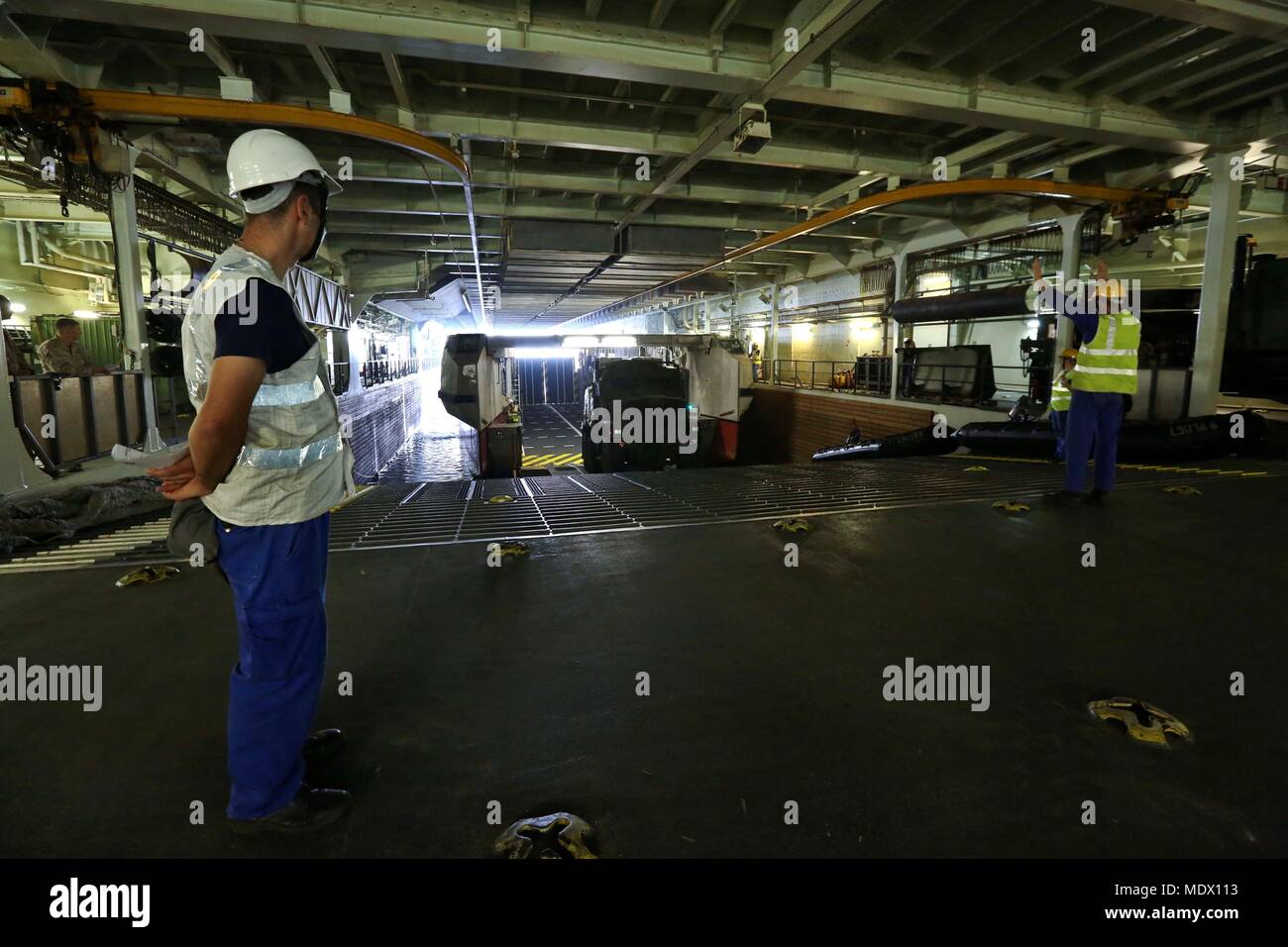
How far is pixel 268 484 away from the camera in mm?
1531

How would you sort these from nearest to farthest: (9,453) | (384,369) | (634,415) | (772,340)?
1. (9,453)
2. (634,415)
3. (384,369)
4. (772,340)

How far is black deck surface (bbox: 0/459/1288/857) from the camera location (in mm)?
1587

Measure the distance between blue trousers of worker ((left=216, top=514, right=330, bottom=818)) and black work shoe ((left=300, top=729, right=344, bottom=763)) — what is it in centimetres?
28

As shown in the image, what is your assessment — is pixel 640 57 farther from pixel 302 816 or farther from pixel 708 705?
pixel 302 816

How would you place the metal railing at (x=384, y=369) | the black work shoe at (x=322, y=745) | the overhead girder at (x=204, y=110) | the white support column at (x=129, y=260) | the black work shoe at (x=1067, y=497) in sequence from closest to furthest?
the black work shoe at (x=322, y=745)
the black work shoe at (x=1067, y=497)
the overhead girder at (x=204, y=110)
the white support column at (x=129, y=260)
the metal railing at (x=384, y=369)

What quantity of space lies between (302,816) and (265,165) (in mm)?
1681

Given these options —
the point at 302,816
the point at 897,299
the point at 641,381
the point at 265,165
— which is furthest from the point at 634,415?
the point at 302,816

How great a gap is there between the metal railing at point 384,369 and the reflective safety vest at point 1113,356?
1369 centimetres

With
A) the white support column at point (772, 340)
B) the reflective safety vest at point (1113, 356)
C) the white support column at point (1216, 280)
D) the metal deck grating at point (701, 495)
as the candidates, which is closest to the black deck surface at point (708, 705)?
the metal deck grating at point (701, 495)

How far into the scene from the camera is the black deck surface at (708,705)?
62.5 inches

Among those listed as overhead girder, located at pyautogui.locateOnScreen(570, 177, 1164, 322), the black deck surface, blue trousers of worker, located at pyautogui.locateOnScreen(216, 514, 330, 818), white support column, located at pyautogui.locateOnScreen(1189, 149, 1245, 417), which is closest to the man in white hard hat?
blue trousers of worker, located at pyautogui.locateOnScreen(216, 514, 330, 818)

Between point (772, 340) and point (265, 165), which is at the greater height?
Answer: point (772, 340)

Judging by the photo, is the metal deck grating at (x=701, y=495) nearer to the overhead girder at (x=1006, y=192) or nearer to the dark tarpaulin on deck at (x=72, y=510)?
the dark tarpaulin on deck at (x=72, y=510)
